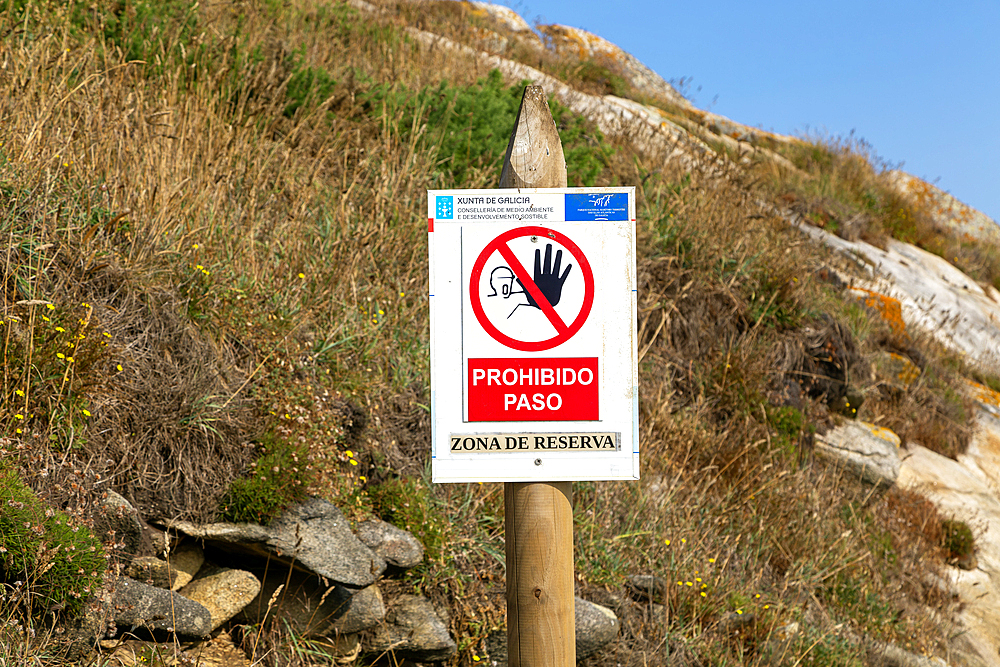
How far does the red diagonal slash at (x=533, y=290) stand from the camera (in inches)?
77.3

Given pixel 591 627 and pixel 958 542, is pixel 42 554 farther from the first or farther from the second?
pixel 958 542

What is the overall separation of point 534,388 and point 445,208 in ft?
1.83

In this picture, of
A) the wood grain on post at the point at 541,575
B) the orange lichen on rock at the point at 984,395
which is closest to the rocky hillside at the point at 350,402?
the orange lichen on rock at the point at 984,395

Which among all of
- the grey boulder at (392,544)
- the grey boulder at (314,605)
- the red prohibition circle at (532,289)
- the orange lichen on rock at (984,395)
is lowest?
the grey boulder at (314,605)

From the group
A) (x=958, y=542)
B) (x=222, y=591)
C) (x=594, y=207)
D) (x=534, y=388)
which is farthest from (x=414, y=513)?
(x=958, y=542)

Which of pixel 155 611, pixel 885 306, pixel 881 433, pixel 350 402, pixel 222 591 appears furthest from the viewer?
A: pixel 885 306

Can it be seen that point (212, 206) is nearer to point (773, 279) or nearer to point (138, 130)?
point (138, 130)

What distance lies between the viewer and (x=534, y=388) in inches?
76.9

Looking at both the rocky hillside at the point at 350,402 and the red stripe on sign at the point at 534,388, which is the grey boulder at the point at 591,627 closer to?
the rocky hillside at the point at 350,402

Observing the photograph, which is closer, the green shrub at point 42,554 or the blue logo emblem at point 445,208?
the blue logo emblem at point 445,208

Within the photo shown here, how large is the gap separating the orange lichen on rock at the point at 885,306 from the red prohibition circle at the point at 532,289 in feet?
26.7

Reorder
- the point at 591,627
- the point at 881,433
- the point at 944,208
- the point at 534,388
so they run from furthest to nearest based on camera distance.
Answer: the point at 944,208 → the point at 881,433 → the point at 591,627 → the point at 534,388

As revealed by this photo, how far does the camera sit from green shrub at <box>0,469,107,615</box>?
2.34 metres

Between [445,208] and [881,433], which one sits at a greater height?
[445,208]
